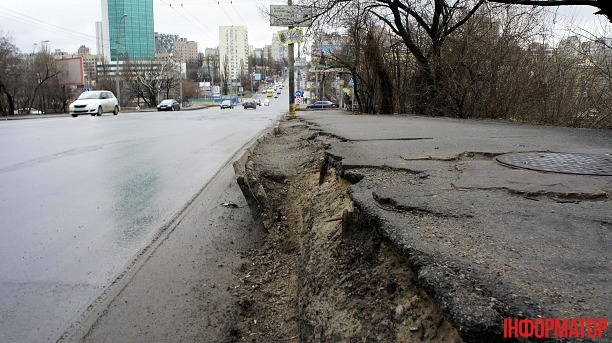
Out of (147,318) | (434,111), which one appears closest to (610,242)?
(147,318)

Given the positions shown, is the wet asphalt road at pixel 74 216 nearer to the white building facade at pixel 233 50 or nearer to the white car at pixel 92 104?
the white car at pixel 92 104

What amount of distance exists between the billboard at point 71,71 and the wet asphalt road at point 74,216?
5146 cm

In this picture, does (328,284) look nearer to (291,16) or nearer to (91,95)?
(291,16)

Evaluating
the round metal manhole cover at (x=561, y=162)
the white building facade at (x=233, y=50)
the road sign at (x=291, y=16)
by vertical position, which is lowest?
the round metal manhole cover at (x=561, y=162)

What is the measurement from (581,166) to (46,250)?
206 inches

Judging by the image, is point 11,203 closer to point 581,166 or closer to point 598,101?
point 581,166

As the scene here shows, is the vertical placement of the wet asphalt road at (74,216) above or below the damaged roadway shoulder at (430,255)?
below

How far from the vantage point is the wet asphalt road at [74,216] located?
321 centimetres

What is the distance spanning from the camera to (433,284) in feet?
6.42

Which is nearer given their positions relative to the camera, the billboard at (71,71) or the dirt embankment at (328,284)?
the dirt embankment at (328,284)

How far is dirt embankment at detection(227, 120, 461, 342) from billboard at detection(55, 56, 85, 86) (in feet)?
194

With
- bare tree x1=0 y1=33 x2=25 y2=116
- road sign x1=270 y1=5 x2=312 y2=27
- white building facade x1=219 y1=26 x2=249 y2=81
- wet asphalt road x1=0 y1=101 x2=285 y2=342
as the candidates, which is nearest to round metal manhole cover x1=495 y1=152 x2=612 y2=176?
wet asphalt road x1=0 y1=101 x2=285 y2=342

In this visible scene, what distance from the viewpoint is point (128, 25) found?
1897 inches

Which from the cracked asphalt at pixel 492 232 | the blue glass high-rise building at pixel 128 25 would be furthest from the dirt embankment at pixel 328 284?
the blue glass high-rise building at pixel 128 25
